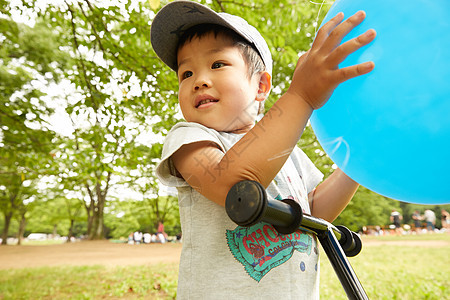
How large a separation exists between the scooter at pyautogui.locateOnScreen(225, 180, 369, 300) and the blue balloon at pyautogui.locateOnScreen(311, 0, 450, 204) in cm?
27

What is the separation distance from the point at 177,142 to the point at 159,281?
20.5 ft

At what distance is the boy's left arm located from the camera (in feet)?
5.50

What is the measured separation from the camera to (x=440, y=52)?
92 centimetres

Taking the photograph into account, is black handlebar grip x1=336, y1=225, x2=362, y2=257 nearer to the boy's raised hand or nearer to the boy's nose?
the boy's raised hand

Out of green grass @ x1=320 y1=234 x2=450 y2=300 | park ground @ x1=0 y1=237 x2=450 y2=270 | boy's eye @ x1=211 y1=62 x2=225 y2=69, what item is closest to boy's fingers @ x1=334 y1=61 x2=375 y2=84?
boy's eye @ x1=211 y1=62 x2=225 y2=69

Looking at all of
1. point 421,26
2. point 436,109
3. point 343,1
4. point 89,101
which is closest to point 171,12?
point 343,1

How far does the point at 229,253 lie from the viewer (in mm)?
1288

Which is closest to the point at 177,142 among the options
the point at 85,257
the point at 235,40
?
the point at 235,40

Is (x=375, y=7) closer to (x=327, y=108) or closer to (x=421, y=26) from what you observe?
(x=421, y=26)

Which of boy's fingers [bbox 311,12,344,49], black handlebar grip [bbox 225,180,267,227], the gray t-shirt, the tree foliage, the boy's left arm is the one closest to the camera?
black handlebar grip [bbox 225,180,267,227]

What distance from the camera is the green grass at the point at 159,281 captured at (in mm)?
5465

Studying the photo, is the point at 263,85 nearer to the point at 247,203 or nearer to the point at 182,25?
the point at 182,25

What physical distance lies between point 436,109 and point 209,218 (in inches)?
34.1

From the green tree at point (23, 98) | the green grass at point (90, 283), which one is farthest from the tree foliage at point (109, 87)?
the green grass at point (90, 283)
